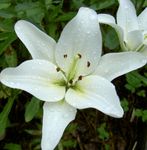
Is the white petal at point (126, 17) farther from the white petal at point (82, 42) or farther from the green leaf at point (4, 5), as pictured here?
the green leaf at point (4, 5)

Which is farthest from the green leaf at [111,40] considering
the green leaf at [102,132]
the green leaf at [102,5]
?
the green leaf at [102,132]

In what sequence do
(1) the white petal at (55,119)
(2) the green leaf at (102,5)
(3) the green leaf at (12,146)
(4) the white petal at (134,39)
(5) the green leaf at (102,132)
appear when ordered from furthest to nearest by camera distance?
(5) the green leaf at (102,132)
(3) the green leaf at (12,146)
(2) the green leaf at (102,5)
(4) the white petal at (134,39)
(1) the white petal at (55,119)

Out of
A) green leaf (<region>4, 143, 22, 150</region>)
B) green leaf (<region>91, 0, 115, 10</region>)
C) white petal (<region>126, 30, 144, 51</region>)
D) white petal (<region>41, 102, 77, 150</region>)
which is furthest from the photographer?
green leaf (<region>4, 143, 22, 150</region>)

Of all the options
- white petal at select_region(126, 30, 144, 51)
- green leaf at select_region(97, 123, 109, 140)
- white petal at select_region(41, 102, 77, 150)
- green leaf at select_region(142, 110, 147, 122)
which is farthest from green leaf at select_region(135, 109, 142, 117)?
white petal at select_region(41, 102, 77, 150)

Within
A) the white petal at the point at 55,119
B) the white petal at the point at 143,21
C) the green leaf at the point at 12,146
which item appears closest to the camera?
the white petal at the point at 55,119

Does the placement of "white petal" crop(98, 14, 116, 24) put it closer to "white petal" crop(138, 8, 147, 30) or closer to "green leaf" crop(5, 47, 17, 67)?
"white petal" crop(138, 8, 147, 30)

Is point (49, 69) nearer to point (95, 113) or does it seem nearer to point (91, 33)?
point (91, 33)

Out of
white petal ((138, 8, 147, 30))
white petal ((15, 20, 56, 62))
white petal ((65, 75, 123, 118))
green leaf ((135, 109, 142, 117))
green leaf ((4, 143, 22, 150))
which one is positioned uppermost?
white petal ((15, 20, 56, 62))
